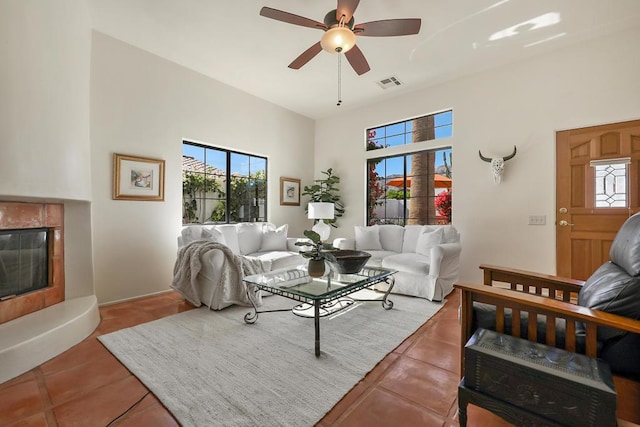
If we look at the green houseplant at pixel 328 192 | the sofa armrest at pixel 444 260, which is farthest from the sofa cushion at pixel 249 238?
the sofa armrest at pixel 444 260

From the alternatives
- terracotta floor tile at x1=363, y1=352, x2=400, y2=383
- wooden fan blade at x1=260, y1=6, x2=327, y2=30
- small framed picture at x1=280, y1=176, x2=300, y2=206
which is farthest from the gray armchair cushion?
small framed picture at x1=280, y1=176, x2=300, y2=206

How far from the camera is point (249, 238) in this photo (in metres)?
4.04

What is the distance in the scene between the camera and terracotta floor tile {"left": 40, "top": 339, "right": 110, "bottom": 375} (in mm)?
1851

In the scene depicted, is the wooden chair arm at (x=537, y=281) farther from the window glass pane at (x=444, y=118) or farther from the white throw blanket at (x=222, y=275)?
the window glass pane at (x=444, y=118)

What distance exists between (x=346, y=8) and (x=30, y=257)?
3237 millimetres

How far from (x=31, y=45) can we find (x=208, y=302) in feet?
7.92

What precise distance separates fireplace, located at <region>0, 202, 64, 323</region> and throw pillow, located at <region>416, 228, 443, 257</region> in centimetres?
389

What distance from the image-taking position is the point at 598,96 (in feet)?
10.3

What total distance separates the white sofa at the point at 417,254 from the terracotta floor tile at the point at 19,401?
3011 millimetres

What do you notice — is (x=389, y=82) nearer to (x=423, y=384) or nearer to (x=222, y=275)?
(x=222, y=275)

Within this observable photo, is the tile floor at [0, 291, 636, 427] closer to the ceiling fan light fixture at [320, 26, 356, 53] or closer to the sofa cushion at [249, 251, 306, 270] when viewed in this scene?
the sofa cushion at [249, 251, 306, 270]

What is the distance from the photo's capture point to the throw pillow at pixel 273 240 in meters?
4.16

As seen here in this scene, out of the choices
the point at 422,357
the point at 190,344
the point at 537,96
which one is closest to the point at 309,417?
the point at 422,357

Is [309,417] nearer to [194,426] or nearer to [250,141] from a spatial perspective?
[194,426]
